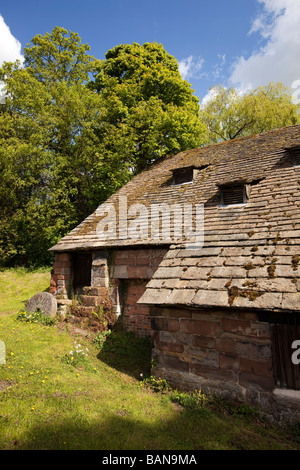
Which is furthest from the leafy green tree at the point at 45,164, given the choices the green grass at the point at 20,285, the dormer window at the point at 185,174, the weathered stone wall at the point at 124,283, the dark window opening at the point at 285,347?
the dark window opening at the point at 285,347

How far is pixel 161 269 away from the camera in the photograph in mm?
6504

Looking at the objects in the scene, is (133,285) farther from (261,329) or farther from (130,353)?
(261,329)

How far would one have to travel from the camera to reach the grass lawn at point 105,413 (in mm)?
3850

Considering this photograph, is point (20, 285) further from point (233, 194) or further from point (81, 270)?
point (233, 194)

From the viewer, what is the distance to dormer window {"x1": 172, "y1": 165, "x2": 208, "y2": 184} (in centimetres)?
1023

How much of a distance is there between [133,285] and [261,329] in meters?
4.65

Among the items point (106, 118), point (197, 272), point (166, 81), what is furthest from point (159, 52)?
point (197, 272)

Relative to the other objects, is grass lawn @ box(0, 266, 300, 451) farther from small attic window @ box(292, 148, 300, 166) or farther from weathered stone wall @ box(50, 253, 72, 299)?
small attic window @ box(292, 148, 300, 166)

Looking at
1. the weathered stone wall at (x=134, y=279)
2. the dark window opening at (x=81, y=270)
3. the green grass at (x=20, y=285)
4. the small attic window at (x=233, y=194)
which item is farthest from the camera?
the green grass at (x=20, y=285)

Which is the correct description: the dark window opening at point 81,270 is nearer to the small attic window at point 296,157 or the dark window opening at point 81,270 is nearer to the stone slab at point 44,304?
the stone slab at point 44,304

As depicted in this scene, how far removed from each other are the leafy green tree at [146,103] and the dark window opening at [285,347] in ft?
39.5

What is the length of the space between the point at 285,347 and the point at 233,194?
176 inches

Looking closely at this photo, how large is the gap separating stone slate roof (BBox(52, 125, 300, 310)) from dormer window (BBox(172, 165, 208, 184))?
7.5 inches

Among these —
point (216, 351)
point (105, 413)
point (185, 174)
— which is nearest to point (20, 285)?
point (185, 174)
